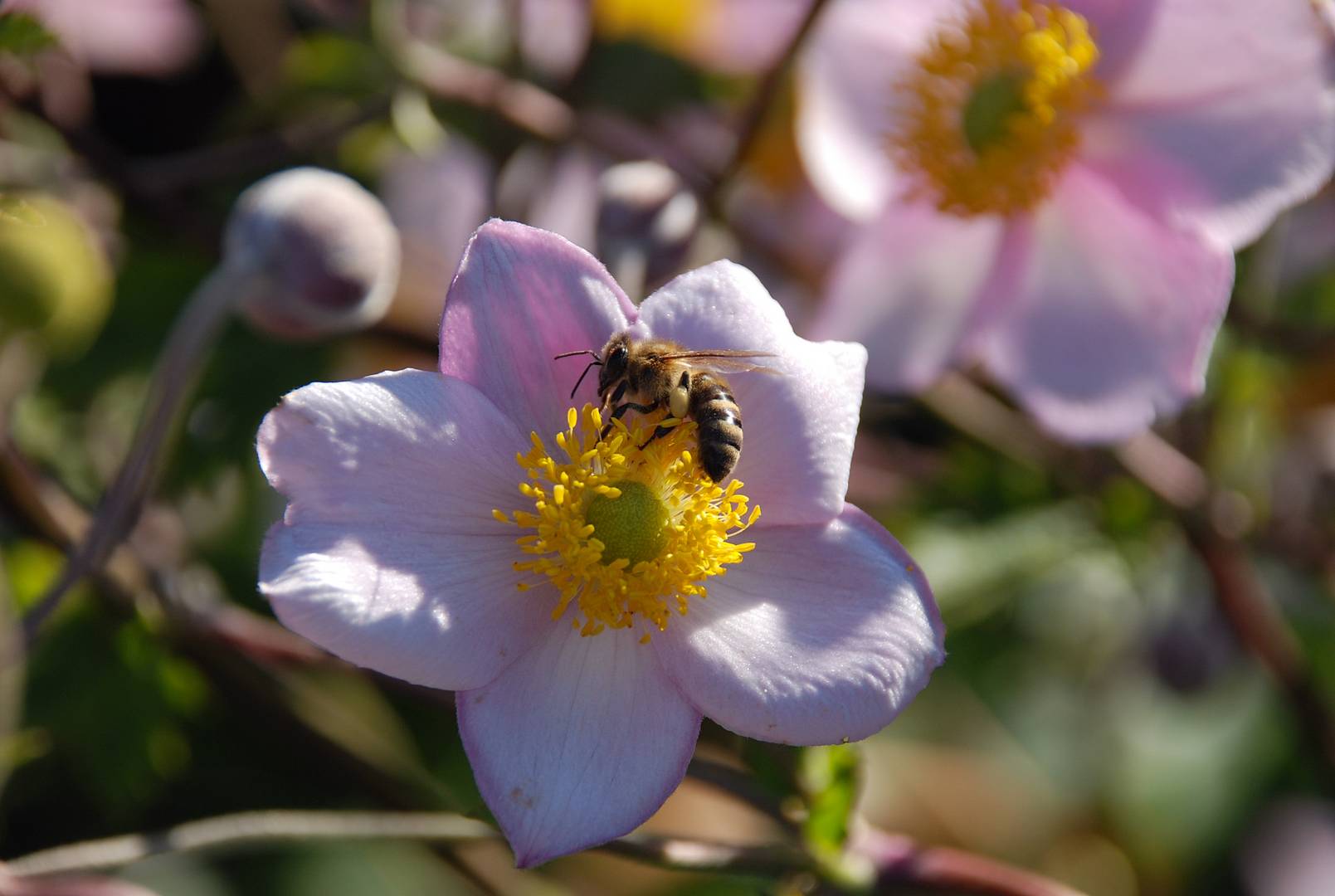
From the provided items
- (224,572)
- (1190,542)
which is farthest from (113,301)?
(1190,542)

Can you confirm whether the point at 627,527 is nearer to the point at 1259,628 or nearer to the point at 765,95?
the point at 765,95

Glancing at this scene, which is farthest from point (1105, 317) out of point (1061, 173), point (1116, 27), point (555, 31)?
point (555, 31)

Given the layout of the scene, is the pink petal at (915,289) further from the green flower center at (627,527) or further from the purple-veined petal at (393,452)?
the purple-veined petal at (393,452)

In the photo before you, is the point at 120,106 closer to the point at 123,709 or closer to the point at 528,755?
the point at 123,709

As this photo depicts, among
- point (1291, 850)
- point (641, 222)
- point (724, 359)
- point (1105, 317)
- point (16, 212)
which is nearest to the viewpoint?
point (16, 212)

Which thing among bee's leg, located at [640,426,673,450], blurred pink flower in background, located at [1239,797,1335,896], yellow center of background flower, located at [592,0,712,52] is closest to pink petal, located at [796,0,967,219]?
yellow center of background flower, located at [592,0,712,52]

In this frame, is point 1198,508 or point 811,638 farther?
point 1198,508

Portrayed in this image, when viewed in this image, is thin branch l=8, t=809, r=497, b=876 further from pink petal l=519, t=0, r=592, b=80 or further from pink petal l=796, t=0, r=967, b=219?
pink petal l=519, t=0, r=592, b=80

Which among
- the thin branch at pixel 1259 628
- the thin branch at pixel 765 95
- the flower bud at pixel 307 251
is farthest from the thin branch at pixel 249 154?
the thin branch at pixel 1259 628
